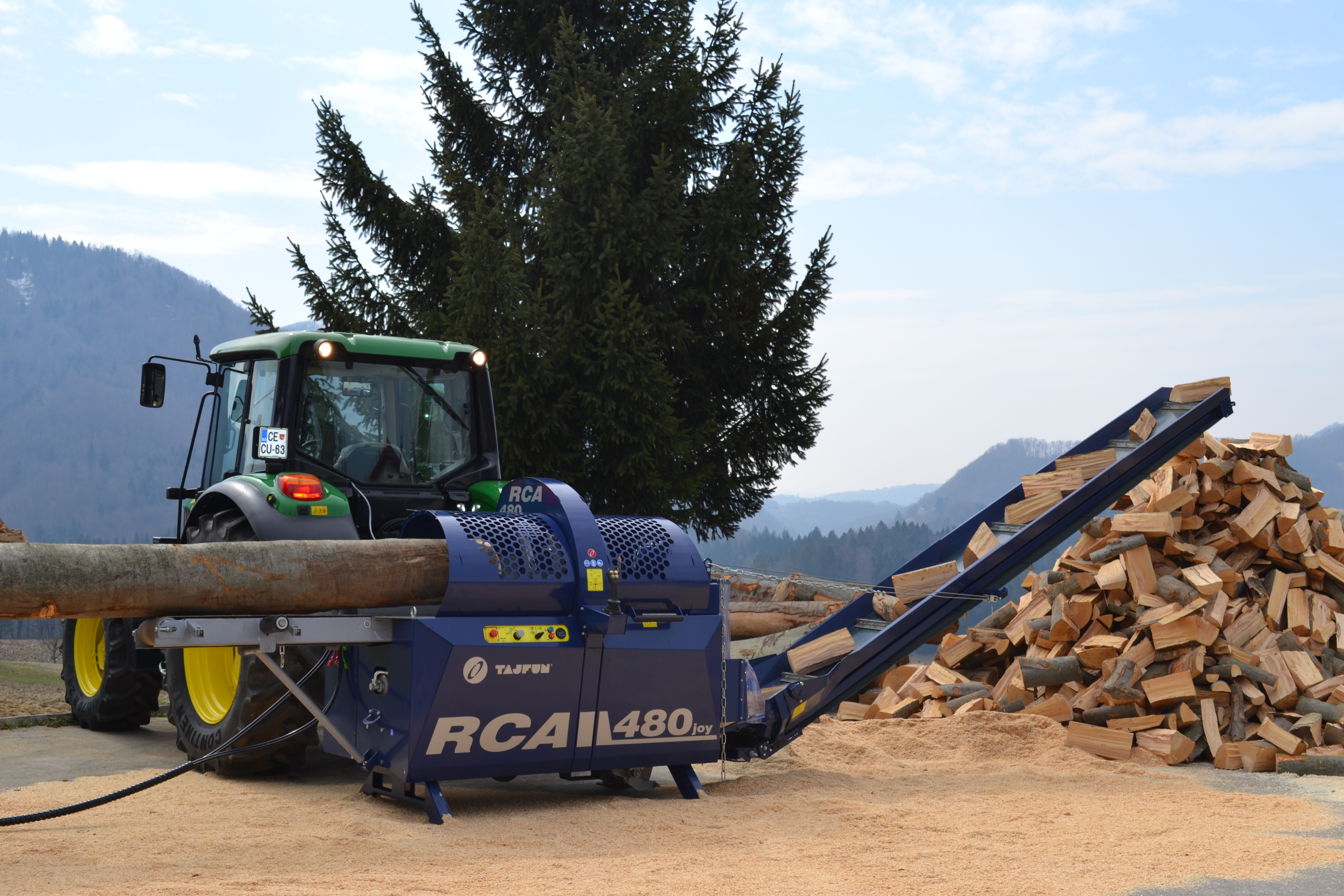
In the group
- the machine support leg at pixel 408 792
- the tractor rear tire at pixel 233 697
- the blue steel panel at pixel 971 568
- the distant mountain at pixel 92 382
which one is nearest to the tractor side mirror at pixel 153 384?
the tractor rear tire at pixel 233 697

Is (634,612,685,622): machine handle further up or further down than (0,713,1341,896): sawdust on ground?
further up

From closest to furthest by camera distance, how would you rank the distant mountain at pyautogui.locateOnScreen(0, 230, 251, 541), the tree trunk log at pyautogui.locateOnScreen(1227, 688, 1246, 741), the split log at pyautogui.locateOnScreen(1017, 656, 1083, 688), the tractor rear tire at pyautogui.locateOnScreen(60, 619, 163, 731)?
the tree trunk log at pyautogui.locateOnScreen(1227, 688, 1246, 741)
the tractor rear tire at pyautogui.locateOnScreen(60, 619, 163, 731)
the split log at pyautogui.locateOnScreen(1017, 656, 1083, 688)
the distant mountain at pyautogui.locateOnScreen(0, 230, 251, 541)

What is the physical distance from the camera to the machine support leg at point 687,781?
615 centimetres

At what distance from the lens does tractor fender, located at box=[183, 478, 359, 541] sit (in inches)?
241

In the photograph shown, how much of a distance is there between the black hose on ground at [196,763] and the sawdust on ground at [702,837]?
0.09m

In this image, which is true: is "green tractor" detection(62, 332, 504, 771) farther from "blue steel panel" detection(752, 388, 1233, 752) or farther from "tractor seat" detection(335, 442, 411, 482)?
"blue steel panel" detection(752, 388, 1233, 752)

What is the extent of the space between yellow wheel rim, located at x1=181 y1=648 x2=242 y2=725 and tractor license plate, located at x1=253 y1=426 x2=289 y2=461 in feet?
3.70

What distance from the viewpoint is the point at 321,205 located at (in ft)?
53.8

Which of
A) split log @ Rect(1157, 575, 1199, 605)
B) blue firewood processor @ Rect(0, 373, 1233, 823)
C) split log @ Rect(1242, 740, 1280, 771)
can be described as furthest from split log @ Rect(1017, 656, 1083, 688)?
blue firewood processor @ Rect(0, 373, 1233, 823)

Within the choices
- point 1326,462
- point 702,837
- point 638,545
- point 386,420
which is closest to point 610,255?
point 386,420

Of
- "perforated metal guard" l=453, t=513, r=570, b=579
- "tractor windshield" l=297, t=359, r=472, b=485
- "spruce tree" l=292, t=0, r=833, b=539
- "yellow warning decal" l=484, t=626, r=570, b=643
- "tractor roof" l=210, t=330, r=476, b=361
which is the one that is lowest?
"yellow warning decal" l=484, t=626, r=570, b=643

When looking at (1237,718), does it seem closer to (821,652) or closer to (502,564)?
(821,652)

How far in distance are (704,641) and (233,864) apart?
8.19ft

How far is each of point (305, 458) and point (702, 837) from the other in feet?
11.0
